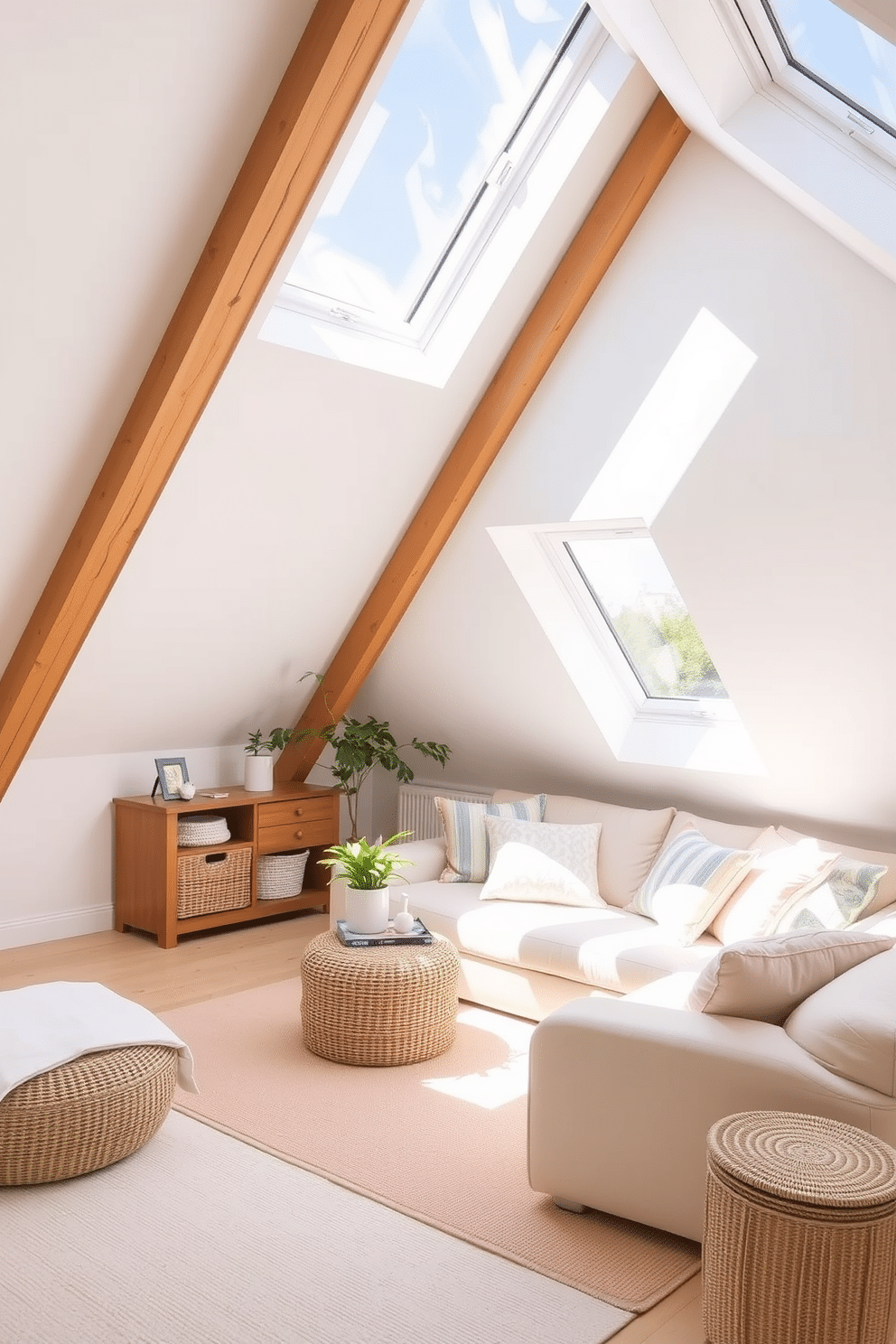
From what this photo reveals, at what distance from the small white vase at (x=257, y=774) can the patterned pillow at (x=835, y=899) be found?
258 centimetres

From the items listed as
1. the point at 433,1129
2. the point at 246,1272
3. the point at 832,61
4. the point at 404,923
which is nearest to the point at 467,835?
the point at 404,923

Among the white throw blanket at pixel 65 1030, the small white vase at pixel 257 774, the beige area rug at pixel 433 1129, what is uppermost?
the small white vase at pixel 257 774

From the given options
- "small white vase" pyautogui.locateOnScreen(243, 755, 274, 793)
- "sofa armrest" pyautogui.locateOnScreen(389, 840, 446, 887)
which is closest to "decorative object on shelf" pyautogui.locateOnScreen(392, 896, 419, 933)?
"sofa armrest" pyautogui.locateOnScreen(389, 840, 446, 887)

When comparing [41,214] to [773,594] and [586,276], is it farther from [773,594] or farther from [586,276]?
[773,594]

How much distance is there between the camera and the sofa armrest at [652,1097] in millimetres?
2391

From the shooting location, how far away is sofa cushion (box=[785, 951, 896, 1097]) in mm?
2316

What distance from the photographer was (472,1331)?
7.18ft

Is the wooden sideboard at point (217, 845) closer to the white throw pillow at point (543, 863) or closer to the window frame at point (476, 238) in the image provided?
the white throw pillow at point (543, 863)

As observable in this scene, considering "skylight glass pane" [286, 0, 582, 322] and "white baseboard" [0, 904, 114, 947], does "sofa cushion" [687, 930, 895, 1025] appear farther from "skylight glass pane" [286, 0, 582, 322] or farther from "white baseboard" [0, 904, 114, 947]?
"white baseboard" [0, 904, 114, 947]

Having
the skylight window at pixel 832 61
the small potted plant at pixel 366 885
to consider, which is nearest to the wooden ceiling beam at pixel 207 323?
the skylight window at pixel 832 61

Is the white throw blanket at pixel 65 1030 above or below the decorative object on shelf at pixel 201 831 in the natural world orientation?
below

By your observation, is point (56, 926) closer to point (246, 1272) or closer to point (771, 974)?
point (246, 1272)

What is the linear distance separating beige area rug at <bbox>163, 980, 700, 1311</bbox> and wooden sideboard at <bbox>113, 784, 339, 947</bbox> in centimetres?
88

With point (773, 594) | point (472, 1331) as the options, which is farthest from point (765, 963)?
point (773, 594)
